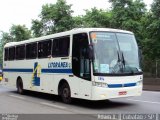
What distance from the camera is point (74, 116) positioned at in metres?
11.5

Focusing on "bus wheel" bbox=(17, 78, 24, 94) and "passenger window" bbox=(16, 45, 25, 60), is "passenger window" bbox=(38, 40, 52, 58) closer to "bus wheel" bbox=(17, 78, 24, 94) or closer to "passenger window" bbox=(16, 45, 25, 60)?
"passenger window" bbox=(16, 45, 25, 60)

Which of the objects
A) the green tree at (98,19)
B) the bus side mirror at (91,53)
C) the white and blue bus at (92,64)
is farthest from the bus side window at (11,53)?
the green tree at (98,19)

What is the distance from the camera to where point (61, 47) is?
15.5m

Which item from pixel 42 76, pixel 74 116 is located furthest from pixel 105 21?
pixel 74 116

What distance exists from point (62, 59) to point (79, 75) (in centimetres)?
170

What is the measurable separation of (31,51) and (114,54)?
6.78 m

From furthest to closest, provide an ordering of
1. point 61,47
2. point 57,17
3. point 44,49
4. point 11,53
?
1. point 57,17
2. point 11,53
3. point 44,49
4. point 61,47

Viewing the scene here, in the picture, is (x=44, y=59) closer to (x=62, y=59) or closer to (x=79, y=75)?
(x=62, y=59)

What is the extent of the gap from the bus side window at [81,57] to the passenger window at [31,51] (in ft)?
14.9

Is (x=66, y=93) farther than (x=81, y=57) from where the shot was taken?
Yes

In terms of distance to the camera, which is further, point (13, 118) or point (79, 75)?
point (79, 75)

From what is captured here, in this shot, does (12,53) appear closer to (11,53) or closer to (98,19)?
(11,53)

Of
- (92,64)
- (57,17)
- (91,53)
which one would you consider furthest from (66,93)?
(57,17)

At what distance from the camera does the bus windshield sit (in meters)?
13.0
